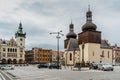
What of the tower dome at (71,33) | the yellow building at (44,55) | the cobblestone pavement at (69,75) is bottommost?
the cobblestone pavement at (69,75)

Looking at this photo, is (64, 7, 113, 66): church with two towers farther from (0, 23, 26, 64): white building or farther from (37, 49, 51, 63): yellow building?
(37, 49, 51, 63): yellow building

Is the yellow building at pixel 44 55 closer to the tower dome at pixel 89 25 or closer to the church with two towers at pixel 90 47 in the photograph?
the church with two towers at pixel 90 47

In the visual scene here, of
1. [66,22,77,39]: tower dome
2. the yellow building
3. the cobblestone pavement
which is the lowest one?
the cobblestone pavement

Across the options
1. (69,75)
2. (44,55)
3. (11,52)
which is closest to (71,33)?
(11,52)

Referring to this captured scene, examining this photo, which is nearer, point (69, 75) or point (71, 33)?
point (69, 75)

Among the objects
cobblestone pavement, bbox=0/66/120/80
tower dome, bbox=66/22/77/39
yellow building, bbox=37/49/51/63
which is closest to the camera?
cobblestone pavement, bbox=0/66/120/80

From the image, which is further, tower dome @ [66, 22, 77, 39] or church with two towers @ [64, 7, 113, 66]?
tower dome @ [66, 22, 77, 39]

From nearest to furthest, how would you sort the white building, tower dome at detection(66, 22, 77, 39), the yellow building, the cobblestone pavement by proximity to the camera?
the cobblestone pavement
tower dome at detection(66, 22, 77, 39)
the white building
the yellow building

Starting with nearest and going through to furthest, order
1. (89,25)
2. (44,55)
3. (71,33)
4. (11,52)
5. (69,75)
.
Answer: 1. (69,75)
2. (89,25)
3. (71,33)
4. (11,52)
5. (44,55)

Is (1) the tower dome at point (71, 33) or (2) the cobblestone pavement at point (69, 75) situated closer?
(2) the cobblestone pavement at point (69, 75)

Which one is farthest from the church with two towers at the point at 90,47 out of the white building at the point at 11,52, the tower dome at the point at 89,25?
the white building at the point at 11,52

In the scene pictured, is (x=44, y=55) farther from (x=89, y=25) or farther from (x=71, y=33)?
(x=89, y=25)

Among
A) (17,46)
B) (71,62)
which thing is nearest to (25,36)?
(17,46)

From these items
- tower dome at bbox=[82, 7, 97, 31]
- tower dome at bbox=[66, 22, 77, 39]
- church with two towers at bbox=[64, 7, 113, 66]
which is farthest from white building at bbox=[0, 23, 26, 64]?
tower dome at bbox=[82, 7, 97, 31]
